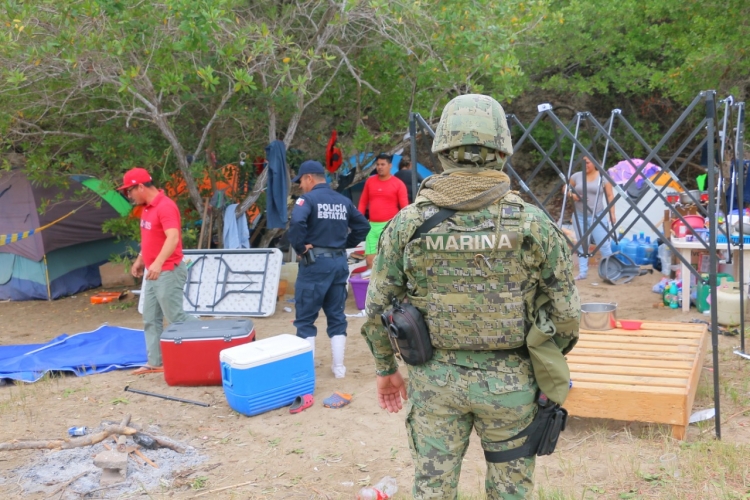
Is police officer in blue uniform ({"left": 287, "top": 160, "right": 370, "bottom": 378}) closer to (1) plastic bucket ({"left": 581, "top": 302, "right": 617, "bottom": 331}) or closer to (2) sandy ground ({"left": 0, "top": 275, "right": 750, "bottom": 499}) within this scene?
(2) sandy ground ({"left": 0, "top": 275, "right": 750, "bottom": 499})

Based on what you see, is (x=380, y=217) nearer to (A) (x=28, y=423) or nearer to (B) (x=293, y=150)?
(B) (x=293, y=150)

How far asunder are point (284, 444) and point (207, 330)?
4.97 feet

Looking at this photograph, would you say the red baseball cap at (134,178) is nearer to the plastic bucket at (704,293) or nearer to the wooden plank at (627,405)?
the wooden plank at (627,405)

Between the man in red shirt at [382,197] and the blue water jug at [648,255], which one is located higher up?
the man in red shirt at [382,197]

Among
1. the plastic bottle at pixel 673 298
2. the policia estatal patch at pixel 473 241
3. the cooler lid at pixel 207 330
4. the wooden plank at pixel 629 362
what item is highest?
the policia estatal patch at pixel 473 241

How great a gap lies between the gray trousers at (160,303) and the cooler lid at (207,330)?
223mm

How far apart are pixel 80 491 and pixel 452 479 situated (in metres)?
2.42

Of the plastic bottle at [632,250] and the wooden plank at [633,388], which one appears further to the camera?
the plastic bottle at [632,250]

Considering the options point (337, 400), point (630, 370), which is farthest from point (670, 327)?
point (337, 400)

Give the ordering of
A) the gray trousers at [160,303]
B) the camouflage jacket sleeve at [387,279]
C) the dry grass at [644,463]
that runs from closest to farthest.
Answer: the camouflage jacket sleeve at [387,279] → the dry grass at [644,463] → the gray trousers at [160,303]

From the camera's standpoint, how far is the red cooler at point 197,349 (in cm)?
559

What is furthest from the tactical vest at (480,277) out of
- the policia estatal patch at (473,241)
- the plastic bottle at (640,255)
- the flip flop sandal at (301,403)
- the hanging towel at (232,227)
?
the plastic bottle at (640,255)

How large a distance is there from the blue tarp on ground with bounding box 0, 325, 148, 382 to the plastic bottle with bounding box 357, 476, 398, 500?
3.54 metres

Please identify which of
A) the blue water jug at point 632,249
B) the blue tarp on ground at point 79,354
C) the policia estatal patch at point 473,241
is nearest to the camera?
the policia estatal patch at point 473,241
